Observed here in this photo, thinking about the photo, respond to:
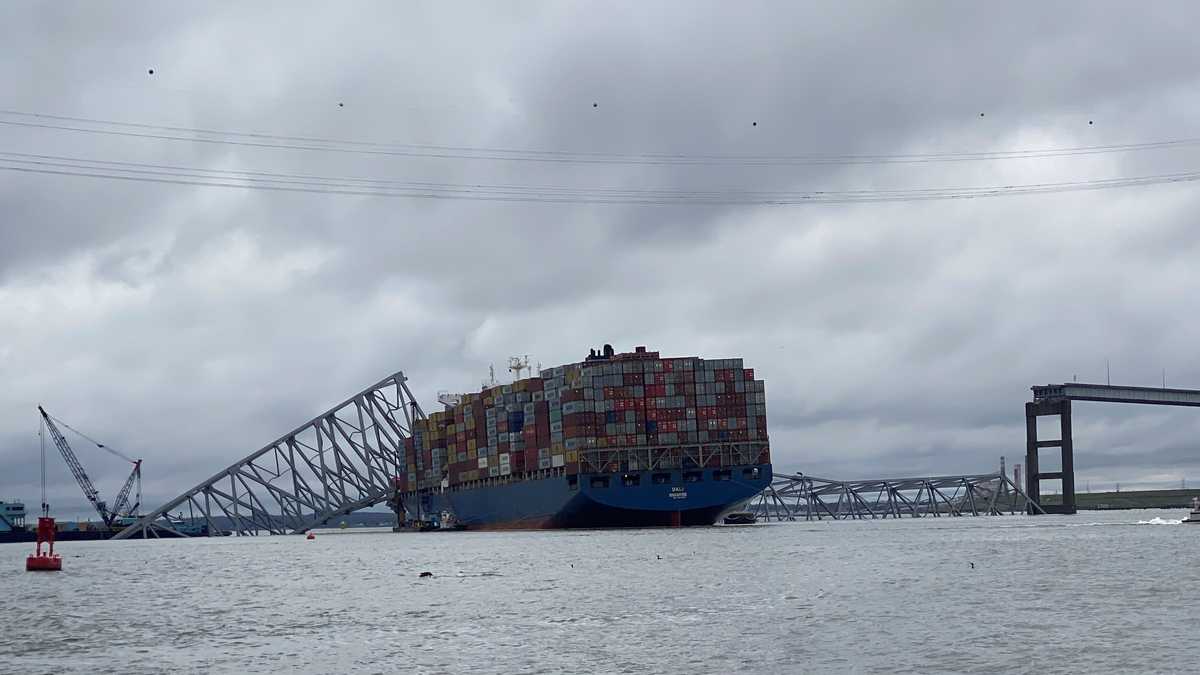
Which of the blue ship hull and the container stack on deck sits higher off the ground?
the container stack on deck

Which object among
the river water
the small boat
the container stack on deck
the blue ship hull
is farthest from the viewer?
the small boat

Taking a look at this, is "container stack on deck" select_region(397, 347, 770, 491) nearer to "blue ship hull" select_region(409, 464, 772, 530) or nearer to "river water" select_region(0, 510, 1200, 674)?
"blue ship hull" select_region(409, 464, 772, 530)

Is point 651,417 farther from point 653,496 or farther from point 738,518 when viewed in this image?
point 738,518

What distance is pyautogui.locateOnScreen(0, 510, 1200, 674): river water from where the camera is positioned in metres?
42.6

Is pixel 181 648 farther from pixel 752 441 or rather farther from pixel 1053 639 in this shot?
pixel 752 441

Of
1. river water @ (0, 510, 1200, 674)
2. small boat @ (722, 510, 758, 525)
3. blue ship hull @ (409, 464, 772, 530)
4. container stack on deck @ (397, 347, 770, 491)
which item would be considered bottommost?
small boat @ (722, 510, 758, 525)

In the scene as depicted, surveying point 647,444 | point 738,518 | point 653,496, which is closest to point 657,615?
point 653,496

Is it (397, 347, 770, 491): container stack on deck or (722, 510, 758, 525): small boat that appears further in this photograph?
(722, 510, 758, 525): small boat

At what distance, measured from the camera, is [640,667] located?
41125 mm

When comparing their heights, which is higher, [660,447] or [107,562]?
[660,447]

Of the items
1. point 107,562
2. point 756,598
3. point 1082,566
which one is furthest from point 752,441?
point 756,598

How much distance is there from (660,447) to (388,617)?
101763mm

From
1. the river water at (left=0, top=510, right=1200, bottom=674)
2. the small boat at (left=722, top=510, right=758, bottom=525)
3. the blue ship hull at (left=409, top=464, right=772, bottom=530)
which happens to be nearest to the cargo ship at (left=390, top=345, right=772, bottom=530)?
the blue ship hull at (left=409, top=464, right=772, bottom=530)

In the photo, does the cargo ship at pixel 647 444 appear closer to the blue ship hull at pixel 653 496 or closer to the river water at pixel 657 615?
the blue ship hull at pixel 653 496
